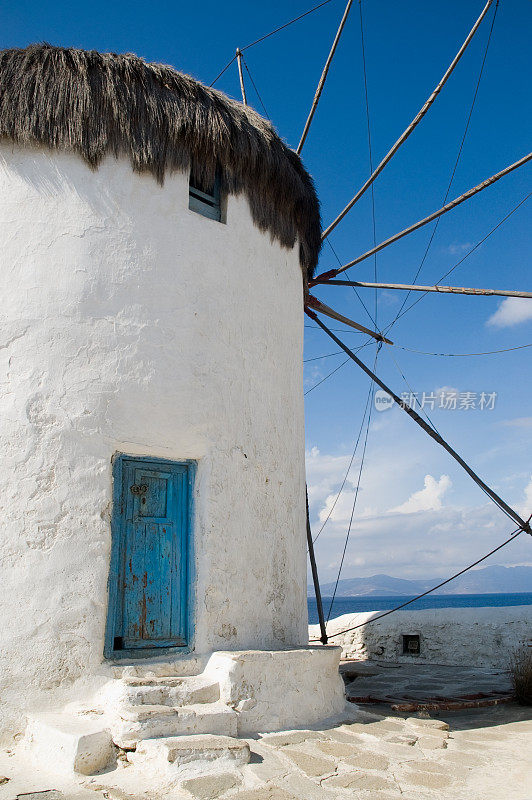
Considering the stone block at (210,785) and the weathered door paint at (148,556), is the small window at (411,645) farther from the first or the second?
the stone block at (210,785)

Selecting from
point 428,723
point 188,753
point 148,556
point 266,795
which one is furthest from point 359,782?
point 148,556

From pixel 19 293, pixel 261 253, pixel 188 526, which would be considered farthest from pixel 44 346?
pixel 261 253

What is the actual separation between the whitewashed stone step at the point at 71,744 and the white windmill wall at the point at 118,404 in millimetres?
287

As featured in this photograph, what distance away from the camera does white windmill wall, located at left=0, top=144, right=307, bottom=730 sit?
14.5 feet

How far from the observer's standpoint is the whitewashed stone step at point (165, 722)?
3812 mm

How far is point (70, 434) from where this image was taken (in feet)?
15.3

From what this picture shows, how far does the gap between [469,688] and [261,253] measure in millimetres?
5272

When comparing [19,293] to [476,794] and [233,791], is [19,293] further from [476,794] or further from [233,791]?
[476,794]

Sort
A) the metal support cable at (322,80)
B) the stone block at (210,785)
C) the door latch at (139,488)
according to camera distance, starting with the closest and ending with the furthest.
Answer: the stone block at (210,785) → the door latch at (139,488) → the metal support cable at (322,80)

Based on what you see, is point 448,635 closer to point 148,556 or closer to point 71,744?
point 148,556

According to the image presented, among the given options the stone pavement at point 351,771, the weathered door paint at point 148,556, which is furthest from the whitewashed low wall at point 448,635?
the weathered door paint at point 148,556

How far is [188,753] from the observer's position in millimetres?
3639

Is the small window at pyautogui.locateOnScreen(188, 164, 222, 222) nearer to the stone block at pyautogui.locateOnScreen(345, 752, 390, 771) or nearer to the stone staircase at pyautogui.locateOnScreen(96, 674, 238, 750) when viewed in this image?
the stone staircase at pyautogui.locateOnScreen(96, 674, 238, 750)

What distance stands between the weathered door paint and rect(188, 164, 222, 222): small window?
2.27 m
